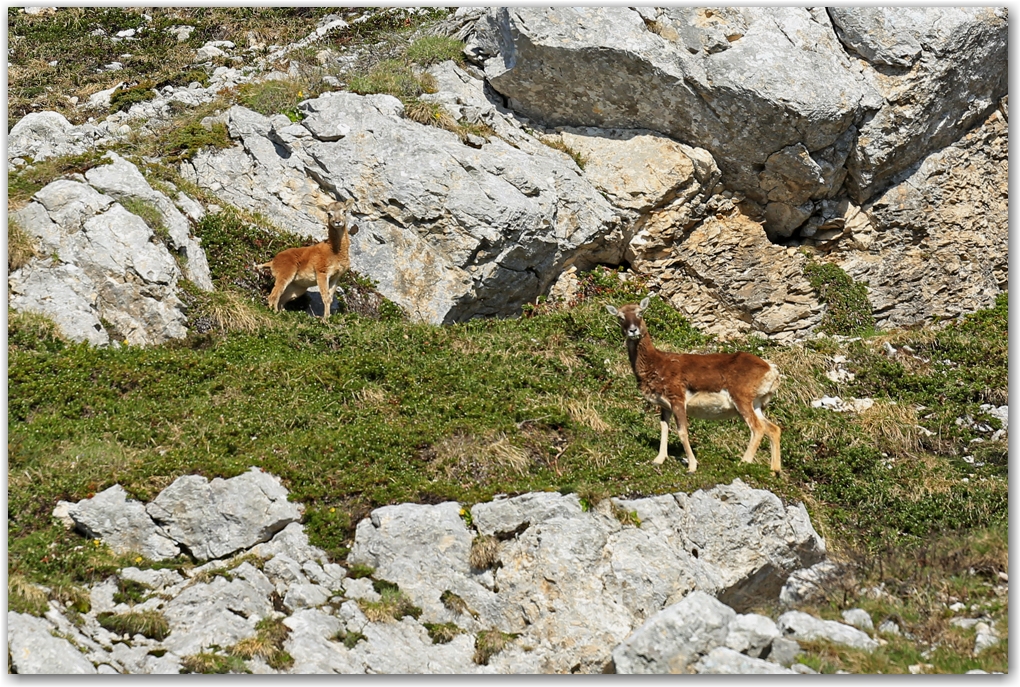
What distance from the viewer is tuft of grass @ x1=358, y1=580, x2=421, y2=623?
10820 millimetres

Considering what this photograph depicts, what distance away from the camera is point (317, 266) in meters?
18.2

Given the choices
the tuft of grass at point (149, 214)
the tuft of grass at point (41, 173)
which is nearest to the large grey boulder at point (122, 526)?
the tuft of grass at point (149, 214)

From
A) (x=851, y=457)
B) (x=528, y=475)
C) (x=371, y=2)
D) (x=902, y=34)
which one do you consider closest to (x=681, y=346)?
(x=851, y=457)

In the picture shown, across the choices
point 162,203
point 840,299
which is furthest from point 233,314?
point 840,299

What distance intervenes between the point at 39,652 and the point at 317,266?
10.0 metres

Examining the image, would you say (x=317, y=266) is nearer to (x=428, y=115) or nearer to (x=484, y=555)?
(x=428, y=115)

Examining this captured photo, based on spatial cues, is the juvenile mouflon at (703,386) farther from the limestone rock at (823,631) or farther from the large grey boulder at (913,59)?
the large grey boulder at (913,59)

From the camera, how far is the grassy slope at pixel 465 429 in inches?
477

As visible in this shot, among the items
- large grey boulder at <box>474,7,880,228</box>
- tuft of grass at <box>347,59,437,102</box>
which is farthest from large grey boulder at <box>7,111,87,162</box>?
large grey boulder at <box>474,7,880,228</box>

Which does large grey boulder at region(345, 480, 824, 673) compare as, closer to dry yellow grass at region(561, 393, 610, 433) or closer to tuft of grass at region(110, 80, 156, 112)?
dry yellow grass at region(561, 393, 610, 433)

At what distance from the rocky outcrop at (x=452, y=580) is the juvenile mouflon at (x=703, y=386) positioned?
3.68 feet

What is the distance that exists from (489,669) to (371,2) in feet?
71.1

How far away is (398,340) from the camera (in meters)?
17.6

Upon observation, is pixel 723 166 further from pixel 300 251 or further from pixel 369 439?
pixel 369 439
